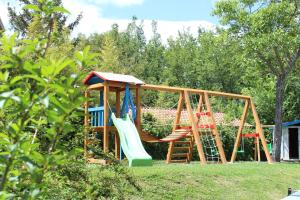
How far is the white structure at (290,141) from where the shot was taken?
26.0 meters

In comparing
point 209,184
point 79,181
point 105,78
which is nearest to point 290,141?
point 105,78

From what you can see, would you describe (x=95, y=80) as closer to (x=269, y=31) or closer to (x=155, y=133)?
(x=155, y=133)

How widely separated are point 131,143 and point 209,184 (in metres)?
3.49

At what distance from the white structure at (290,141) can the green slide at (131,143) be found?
15008 mm

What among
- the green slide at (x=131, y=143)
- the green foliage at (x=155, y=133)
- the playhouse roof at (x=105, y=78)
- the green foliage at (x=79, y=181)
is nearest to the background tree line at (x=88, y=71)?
the green foliage at (x=79, y=181)

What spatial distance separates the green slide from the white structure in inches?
591

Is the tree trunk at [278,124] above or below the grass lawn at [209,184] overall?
above

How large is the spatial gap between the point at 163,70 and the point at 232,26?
80.6 feet

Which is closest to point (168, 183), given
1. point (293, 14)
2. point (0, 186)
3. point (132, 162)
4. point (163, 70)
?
point (132, 162)

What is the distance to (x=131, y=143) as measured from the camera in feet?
41.8

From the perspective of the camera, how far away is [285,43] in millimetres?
19188

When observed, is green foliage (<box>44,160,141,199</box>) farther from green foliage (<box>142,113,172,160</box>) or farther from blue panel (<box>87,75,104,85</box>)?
green foliage (<box>142,113,172,160</box>)

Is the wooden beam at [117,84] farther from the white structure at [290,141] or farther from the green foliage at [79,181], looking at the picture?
the white structure at [290,141]

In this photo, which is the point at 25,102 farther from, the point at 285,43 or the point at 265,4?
the point at 265,4
